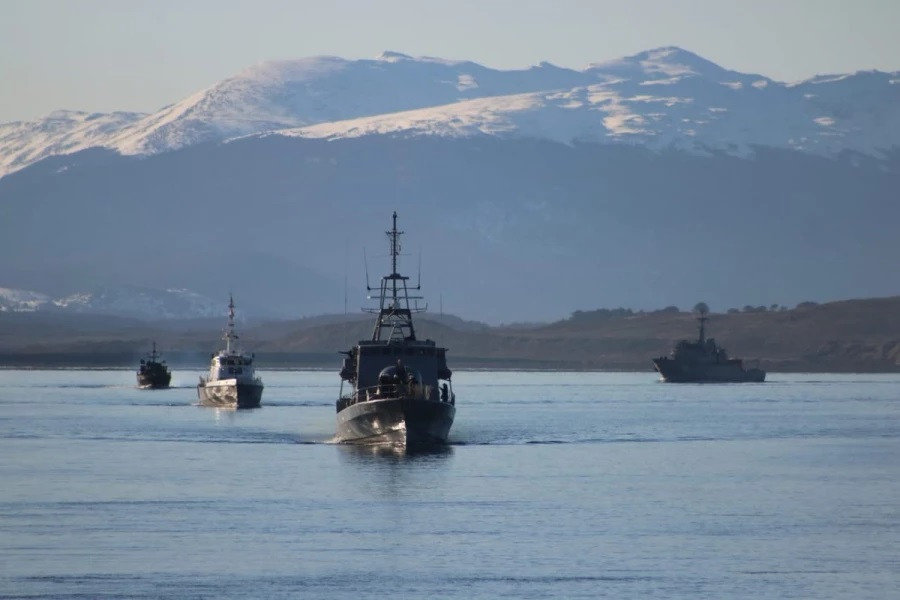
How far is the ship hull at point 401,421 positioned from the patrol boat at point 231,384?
5348 cm

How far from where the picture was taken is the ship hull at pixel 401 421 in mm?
104438

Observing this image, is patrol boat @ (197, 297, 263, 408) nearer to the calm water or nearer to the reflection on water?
the calm water

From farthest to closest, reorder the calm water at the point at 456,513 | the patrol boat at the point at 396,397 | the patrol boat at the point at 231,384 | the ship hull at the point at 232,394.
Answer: the patrol boat at the point at 231,384
the ship hull at the point at 232,394
the patrol boat at the point at 396,397
the calm water at the point at 456,513

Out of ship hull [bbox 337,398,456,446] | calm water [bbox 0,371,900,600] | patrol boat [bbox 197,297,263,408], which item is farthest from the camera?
patrol boat [bbox 197,297,263,408]

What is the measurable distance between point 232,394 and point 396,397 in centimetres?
5944

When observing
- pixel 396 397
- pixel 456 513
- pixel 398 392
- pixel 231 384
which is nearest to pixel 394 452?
pixel 396 397

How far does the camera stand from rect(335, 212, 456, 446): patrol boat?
105 m

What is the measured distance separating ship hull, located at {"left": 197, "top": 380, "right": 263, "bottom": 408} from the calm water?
2950 centimetres

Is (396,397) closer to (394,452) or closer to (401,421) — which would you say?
(401,421)

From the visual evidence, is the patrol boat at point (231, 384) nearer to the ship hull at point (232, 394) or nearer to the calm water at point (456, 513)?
the ship hull at point (232, 394)

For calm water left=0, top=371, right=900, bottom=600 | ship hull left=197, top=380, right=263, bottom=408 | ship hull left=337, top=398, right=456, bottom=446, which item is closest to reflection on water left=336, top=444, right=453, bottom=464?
ship hull left=337, top=398, right=456, bottom=446

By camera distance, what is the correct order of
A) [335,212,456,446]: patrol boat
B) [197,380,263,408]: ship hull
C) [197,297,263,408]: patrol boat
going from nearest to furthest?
[335,212,456,446]: patrol boat → [197,380,263,408]: ship hull → [197,297,263,408]: patrol boat

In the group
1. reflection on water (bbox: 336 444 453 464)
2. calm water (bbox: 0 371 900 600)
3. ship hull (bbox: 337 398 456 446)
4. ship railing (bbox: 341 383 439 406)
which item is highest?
ship railing (bbox: 341 383 439 406)

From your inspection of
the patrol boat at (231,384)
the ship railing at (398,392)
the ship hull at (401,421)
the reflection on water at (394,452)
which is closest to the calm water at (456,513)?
the reflection on water at (394,452)
